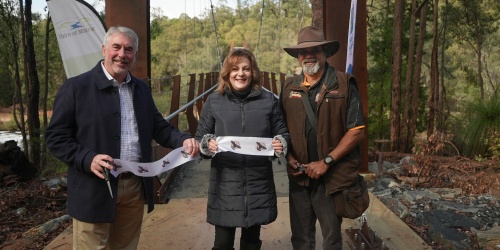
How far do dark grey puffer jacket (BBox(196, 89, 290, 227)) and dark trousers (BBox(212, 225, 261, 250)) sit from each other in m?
0.07

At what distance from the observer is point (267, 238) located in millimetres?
3711

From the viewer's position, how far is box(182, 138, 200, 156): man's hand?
250 centimetres

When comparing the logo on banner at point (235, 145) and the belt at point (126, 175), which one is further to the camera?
the logo on banner at point (235, 145)

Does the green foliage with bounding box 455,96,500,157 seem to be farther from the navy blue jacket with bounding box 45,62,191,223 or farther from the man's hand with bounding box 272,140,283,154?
the navy blue jacket with bounding box 45,62,191,223

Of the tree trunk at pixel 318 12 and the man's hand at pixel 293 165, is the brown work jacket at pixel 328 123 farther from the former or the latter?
the tree trunk at pixel 318 12

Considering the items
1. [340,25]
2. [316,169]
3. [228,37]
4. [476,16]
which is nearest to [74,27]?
[340,25]

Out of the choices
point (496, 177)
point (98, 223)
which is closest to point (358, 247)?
point (98, 223)

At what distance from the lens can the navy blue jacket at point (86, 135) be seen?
2.17 metres

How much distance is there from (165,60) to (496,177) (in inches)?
2435

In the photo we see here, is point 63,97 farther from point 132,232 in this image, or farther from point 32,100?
point 32,100

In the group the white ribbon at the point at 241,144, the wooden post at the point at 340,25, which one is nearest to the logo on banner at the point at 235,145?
the white ribbon at the point at 241,144

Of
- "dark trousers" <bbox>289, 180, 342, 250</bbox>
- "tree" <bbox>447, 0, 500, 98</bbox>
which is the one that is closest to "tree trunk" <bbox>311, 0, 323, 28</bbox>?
"dark trousers" <bbox>289, 180, 342, 250</bbox>

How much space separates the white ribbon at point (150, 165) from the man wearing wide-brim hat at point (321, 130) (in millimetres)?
606

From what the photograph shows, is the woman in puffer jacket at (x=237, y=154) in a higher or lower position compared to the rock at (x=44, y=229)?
higher
